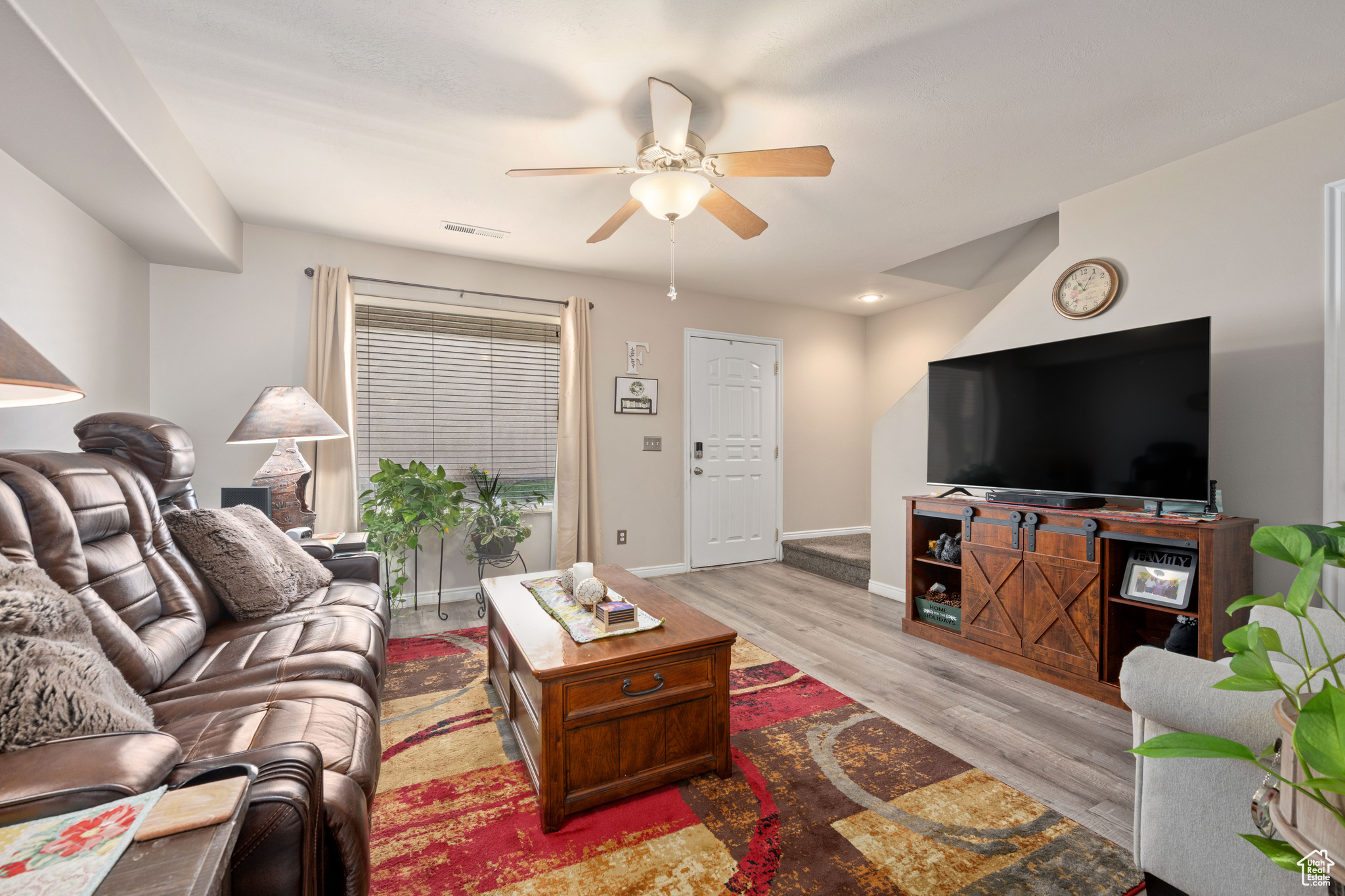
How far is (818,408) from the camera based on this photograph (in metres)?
5.67

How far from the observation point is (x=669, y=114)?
1.99 meters

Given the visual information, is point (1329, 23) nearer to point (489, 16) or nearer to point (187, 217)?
point (489, 16)

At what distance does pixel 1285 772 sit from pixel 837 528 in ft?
17.3

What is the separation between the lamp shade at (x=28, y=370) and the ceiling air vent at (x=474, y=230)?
2568mm

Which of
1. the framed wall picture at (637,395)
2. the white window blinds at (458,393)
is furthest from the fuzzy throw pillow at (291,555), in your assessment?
the framed wall picture at (637,395)

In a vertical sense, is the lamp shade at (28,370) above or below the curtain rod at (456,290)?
Result: below

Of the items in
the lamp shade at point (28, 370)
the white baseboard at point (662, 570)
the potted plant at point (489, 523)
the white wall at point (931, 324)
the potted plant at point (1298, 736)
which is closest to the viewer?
the potted plant at point (1298, 736)

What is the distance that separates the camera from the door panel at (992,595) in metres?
2.79

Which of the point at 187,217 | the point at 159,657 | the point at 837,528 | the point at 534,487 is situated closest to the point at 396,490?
the point at 534,487

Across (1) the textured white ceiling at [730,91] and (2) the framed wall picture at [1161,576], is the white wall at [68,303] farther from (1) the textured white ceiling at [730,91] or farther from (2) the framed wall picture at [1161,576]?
(2) the framed wall picture at [1161,576]

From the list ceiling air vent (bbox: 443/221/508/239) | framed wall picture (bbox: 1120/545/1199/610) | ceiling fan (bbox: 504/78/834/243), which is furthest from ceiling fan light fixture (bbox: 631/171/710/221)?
framed wall picture (bbox: 1120/545/1199/610)

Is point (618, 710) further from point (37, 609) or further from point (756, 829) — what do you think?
point (37, 609)

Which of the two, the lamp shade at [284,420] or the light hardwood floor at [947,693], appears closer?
the light hardwood floor at [947,693]

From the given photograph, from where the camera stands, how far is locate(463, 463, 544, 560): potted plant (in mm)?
3801
